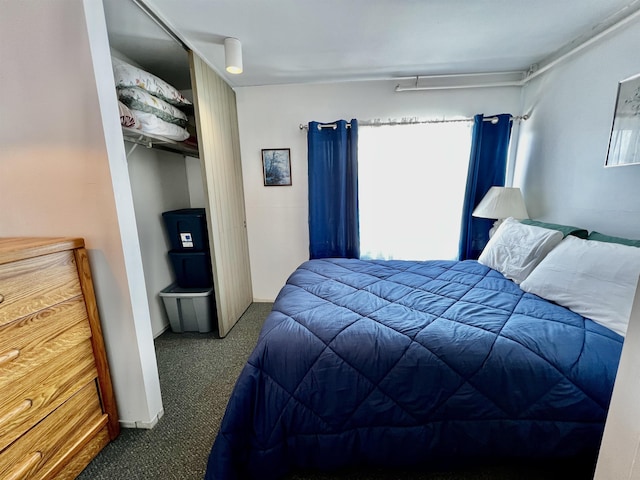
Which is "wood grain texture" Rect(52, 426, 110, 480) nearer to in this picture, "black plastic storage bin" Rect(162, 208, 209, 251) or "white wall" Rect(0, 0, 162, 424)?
"white wall" Rect(0, 0, 162, 424)

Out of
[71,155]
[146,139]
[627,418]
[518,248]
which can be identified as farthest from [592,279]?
[146,139]

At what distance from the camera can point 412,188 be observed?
2.56 m

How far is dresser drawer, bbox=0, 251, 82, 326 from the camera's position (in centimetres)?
89

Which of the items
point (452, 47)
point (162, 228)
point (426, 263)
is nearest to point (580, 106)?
point (452, 47)

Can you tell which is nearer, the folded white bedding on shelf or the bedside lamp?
the folded white bedding on shelf

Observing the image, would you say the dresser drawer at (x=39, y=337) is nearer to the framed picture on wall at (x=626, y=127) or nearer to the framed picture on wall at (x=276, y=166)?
the framed picture on wall at (x=276, y=166)

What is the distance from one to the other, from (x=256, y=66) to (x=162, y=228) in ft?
5.55

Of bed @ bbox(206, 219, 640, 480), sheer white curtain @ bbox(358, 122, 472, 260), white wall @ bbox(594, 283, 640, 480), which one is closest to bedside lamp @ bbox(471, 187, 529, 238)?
sheer white curtain @ bbox(358, 122, 472, 260)

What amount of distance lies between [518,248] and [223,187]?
93.3 inches

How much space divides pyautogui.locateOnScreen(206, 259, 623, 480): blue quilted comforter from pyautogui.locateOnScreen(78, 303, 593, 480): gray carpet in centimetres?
16

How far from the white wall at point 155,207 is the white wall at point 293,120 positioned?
717 millimetres

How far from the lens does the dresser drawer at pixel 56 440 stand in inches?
36.2

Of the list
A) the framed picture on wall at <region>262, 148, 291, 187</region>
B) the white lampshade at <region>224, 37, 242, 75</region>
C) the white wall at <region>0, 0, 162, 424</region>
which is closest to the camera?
the white wall at <region>0, 0, 162, 424</region>

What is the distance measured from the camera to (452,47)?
192 centimetres
